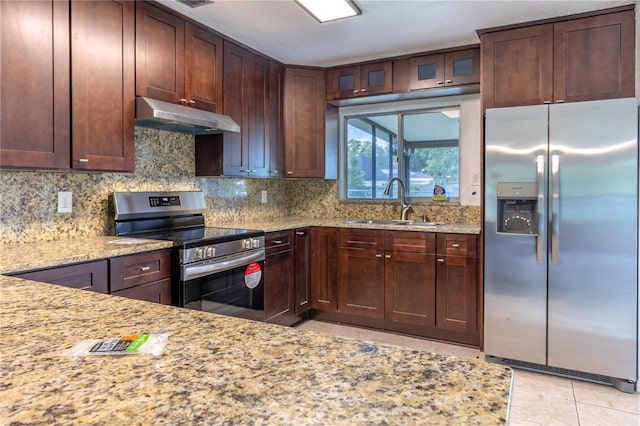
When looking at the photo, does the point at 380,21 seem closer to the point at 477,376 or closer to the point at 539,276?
the point at 539,276

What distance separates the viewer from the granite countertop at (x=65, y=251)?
1708 millimetres

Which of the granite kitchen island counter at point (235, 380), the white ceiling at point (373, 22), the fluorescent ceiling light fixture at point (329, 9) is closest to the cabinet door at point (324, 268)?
the white ceiling at point (373, 22)

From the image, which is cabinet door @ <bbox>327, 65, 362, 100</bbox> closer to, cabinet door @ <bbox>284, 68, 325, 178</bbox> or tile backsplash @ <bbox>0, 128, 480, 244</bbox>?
cabinet door @ <bbox>284, 68, 325, 178</bbox>

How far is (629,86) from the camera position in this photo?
266 cm

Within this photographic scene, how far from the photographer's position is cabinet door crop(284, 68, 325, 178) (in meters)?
3.93

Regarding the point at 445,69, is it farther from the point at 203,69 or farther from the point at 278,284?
the point at 278,284

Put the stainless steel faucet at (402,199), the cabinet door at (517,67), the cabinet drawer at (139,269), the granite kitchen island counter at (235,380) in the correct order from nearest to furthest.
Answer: the granite kitchen island counter at (235,380)
the cabinet drawer at (139,269)
the cabinet door at (517,67)
the stainless steel faucet at (402,199)

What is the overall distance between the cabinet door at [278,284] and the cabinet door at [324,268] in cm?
29

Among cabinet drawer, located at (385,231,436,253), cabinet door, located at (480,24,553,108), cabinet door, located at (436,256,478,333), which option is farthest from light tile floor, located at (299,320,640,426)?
cabinet door, located at (480,24,553,108)

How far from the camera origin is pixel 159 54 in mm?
2641

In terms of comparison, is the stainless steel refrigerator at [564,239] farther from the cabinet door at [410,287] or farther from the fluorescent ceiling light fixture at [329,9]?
the fluorescent ceiling light fixture at [329,9]

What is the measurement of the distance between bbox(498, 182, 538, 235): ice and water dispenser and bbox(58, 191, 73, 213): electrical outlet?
2.76 m

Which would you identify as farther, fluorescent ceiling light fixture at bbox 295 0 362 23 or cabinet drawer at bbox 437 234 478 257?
cabinet drawer at bbox 437 234 478 257

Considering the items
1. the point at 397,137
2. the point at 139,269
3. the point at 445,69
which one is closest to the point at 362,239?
the point at 397,137
